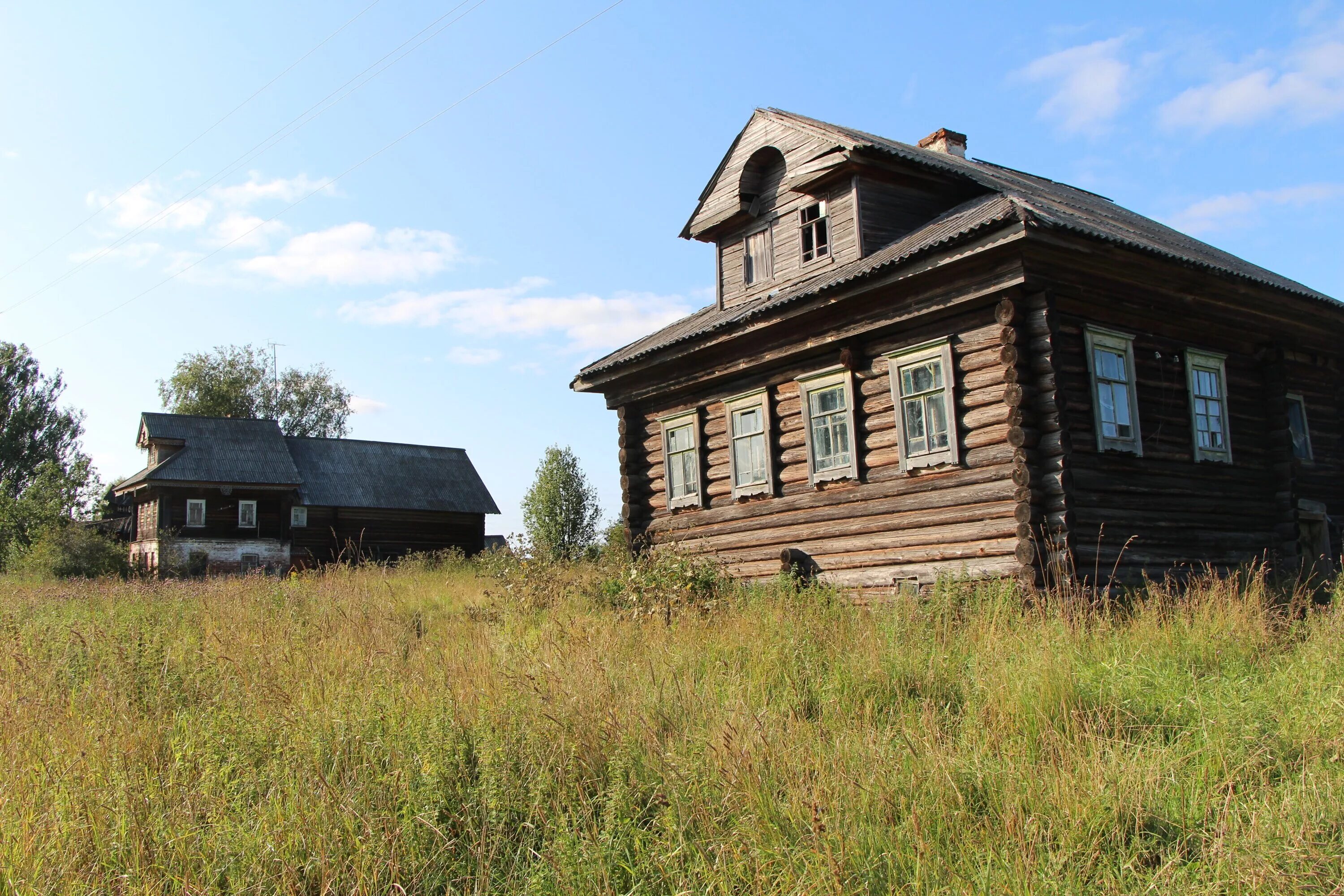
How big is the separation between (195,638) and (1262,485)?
13.0 metres

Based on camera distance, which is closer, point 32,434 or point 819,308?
point 819,308

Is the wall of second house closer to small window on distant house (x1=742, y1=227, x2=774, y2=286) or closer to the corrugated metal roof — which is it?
the corrugated metal roof

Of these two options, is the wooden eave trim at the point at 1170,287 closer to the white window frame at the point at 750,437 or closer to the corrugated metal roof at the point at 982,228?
the corrugated metal roof at the point at 982,228

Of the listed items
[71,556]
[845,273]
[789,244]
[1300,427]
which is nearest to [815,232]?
[789,244]

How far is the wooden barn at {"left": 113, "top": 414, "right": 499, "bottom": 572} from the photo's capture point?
32.1 meters

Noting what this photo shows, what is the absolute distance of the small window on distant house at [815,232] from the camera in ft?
43.6

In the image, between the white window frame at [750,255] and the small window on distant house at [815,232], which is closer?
the small window on distant house at [815,232]

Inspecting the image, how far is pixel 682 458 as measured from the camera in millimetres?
14766

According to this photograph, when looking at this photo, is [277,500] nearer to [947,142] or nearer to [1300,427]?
[947,142]

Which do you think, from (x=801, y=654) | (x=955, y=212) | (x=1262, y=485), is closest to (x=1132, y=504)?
(x=1262, y=485)

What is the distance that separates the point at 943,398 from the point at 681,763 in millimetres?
7618

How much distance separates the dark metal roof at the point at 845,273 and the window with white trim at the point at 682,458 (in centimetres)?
131

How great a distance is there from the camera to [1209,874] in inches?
137

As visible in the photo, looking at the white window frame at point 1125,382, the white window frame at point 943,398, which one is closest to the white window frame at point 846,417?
the white window frame at point 943,398
